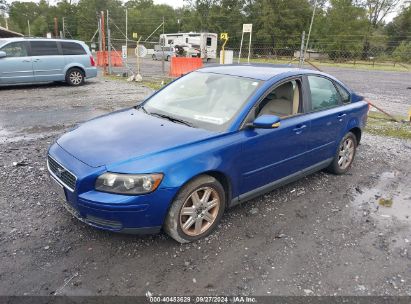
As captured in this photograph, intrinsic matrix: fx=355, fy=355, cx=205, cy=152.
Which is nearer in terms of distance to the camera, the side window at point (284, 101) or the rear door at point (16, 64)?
the side window at point (284, 101)

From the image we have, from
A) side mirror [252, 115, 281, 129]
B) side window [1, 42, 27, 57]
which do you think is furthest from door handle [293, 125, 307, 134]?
side window [1, 42, 27, 57]

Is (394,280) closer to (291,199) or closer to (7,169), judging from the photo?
(291,199)

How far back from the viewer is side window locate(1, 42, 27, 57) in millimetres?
11859

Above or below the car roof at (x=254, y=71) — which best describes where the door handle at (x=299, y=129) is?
below

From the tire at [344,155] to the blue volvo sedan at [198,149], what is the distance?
18 cm

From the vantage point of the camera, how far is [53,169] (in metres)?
3.49

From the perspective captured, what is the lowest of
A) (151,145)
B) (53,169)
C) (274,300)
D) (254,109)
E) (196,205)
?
(274,300)

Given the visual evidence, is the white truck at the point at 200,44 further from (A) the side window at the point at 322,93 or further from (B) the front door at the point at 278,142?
(B) the front door at the point at 278,142

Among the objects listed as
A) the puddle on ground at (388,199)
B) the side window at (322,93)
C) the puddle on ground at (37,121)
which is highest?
the side window at (322,93)

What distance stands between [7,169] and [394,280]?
16.3 feet

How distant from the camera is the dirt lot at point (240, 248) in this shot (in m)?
2.92

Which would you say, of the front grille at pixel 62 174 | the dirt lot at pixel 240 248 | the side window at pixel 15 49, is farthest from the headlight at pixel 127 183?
the side window at pixel 15 49

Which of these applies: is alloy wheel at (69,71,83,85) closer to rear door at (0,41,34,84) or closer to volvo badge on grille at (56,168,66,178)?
rear door at (0,41,34,84)

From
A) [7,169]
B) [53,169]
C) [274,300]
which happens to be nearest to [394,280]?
[274,300]
